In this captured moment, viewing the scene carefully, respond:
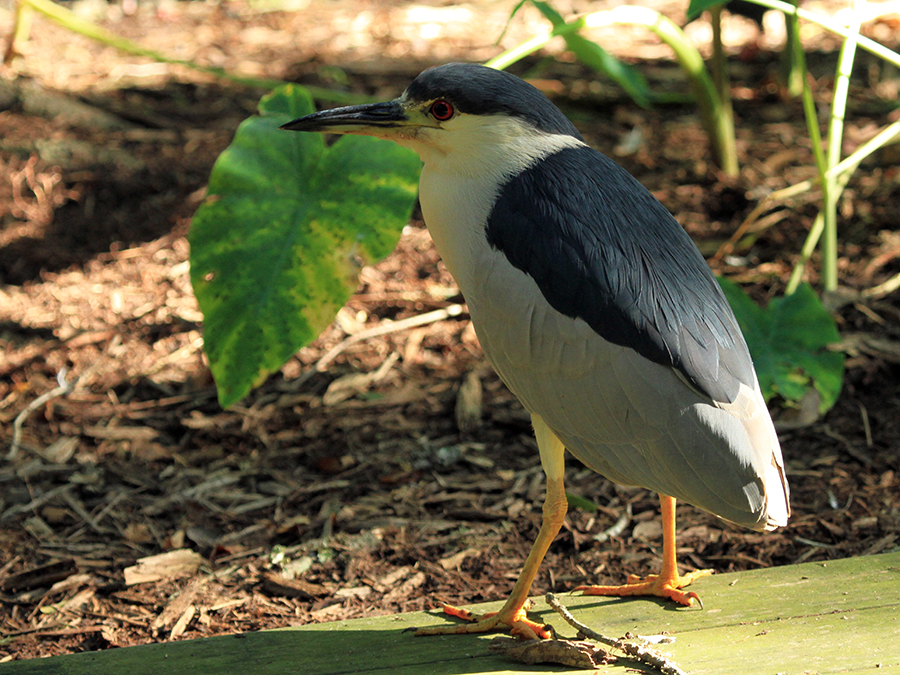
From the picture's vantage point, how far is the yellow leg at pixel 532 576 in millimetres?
2242

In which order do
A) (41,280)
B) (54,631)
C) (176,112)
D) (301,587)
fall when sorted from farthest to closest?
(176,112) < (41,280) < (301,587) < (54,631)

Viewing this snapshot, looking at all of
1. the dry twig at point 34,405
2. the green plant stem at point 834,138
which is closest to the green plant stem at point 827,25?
the green plant stem at point 834,138

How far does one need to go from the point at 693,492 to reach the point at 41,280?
12.5ft

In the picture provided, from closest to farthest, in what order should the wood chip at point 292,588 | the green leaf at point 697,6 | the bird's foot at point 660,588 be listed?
the bird's foot at point 660,588 → the wood chip at point 292,588 → the green leaf at point 697,6

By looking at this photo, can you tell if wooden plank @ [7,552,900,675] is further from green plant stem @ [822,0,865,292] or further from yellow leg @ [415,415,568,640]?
green plant stem @ [822,0,865,292]

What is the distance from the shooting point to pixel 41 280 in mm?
4723

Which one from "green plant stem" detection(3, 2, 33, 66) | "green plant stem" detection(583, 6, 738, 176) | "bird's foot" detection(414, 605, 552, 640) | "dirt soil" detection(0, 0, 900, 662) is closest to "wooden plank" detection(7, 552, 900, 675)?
"bird's foot" detection(414, 605, 552, 640)

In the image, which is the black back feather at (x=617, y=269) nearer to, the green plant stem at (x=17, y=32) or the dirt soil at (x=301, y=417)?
the dirt soil at (x=301, y=417)

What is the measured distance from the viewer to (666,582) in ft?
7.82

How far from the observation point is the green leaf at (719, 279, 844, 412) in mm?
3189

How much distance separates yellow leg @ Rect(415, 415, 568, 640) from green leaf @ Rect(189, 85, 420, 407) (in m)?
1.01

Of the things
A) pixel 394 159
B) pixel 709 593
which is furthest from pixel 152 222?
pixel 709 593

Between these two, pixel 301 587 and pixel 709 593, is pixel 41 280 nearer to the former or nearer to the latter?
pixel 301 587

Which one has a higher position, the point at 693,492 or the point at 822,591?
the point at 693,492
